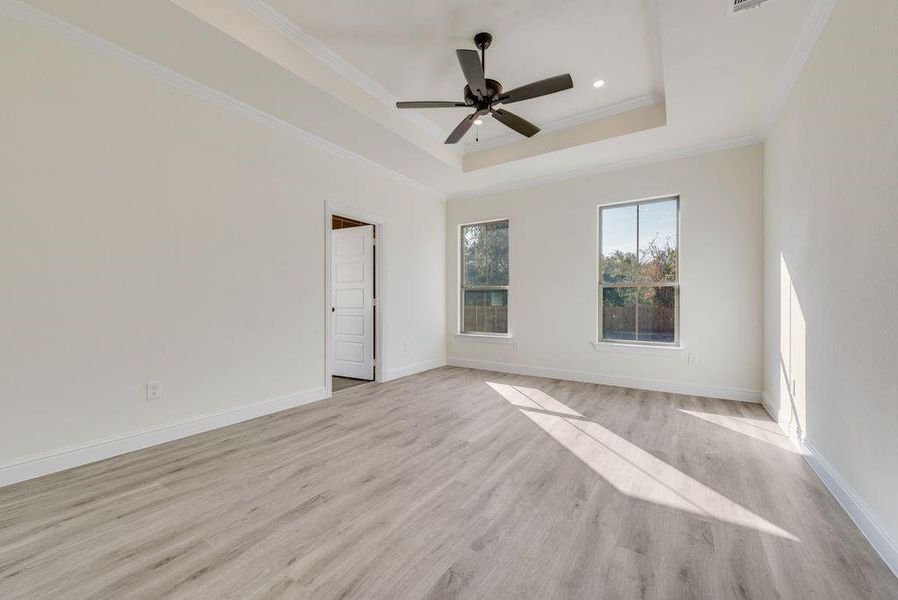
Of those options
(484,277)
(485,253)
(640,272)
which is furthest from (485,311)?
(640,272)

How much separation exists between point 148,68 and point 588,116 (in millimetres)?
3933

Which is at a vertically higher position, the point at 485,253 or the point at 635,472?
the point at 485,253

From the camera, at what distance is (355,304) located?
5.13 metres

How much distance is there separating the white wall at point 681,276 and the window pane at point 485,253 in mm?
180

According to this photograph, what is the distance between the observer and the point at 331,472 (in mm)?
2369

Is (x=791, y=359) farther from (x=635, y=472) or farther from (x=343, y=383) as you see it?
(x=343, y=383)

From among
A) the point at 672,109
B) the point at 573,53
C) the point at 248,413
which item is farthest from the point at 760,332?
the point at 248,413

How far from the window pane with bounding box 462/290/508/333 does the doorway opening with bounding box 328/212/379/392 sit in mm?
1698

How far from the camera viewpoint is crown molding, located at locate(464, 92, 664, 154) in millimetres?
3691

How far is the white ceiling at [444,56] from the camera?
2336mm

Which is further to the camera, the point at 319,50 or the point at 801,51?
the point at 319,50

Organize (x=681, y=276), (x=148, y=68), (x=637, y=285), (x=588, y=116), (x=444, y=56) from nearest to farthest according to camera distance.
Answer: (x=148, y=68), (x=444, y=56), (x=588, y=116), (x=681, y=276), (x=637, y=285)

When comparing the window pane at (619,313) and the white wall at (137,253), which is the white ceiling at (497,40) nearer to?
the white wall at (137,253)

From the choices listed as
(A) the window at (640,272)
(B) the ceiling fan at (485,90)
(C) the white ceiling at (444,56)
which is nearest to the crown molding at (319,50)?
(C) the white ceiling at (444,56)
